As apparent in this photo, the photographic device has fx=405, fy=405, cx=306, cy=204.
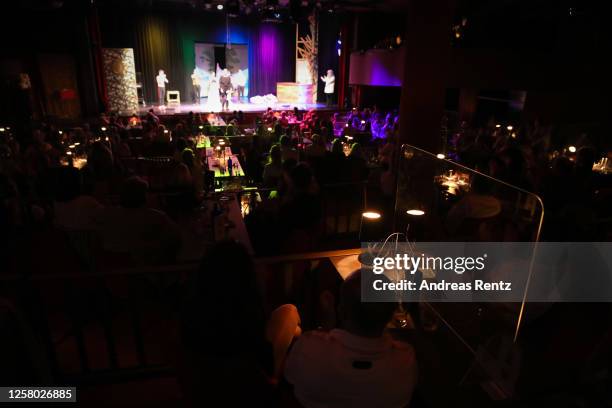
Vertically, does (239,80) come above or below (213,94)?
above

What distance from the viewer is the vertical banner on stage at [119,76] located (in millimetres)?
13867

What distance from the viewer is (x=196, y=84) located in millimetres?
16391

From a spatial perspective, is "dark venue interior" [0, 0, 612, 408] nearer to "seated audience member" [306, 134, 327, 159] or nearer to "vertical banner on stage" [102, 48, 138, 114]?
"seated audience member" [306, 134, 327, 159]

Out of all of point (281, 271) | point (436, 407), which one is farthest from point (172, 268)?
point (436, 407)

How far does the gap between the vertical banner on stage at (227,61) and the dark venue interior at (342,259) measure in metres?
8.16

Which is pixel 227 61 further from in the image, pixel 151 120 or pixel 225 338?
pixel 225 338

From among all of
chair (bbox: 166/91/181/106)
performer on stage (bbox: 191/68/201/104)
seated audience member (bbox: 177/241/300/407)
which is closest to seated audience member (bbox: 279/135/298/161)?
seated audience member (bbox: 177/241/300/407)

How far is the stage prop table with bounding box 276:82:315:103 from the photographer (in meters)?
16.3

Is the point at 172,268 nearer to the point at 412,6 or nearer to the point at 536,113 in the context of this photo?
the point at 412,6

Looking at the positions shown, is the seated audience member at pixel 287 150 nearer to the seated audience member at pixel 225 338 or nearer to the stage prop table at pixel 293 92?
the seated audience member at pixel 225 338

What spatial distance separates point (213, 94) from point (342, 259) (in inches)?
593

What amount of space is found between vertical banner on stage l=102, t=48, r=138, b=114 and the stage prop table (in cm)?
547

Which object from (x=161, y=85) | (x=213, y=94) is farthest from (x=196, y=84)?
(x=161, y=85)

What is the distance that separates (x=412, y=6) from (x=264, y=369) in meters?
4.06
